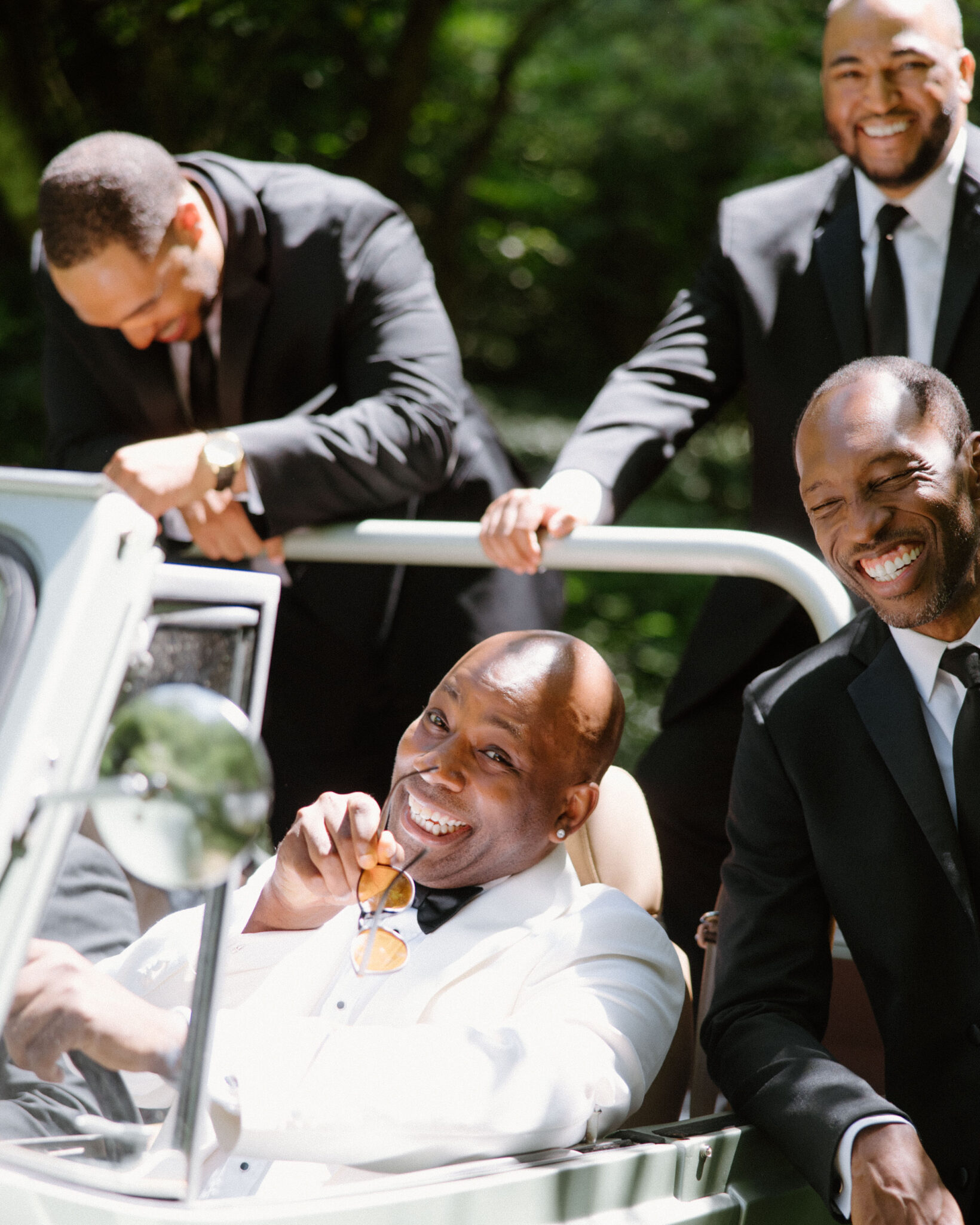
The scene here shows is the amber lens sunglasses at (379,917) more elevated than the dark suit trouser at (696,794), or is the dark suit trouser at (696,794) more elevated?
the amber lens sunglasses at (379,917)

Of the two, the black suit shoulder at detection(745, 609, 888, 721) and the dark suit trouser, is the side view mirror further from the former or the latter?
the dark suit trouser

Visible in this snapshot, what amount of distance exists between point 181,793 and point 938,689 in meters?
1.25

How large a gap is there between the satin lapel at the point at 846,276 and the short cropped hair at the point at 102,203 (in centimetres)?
124

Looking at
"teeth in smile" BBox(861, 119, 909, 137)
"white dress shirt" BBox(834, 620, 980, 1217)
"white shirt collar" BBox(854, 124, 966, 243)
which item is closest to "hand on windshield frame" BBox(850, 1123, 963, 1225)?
"white dress shirt" BBox(834, 620, 980, 1217)

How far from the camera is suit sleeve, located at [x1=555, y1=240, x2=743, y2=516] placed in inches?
112

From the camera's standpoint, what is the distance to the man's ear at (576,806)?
7.14ft

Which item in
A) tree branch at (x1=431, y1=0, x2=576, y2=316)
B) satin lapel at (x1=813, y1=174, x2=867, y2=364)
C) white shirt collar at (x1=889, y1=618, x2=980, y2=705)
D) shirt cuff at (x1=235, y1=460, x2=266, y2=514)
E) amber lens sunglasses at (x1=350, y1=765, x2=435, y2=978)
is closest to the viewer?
amber lens sunglasses at (x1=350, y1=765, x2=435, y2=978)

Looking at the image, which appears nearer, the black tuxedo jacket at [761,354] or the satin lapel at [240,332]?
the black tuxedo jacket at [761,354]

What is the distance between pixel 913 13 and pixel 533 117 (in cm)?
864

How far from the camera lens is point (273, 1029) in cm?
178

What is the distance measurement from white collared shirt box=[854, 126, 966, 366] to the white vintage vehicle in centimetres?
157

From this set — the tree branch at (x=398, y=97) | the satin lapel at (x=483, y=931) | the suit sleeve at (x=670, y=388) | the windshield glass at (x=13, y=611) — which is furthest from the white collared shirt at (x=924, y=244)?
the tree branch at (x=398, y=97)

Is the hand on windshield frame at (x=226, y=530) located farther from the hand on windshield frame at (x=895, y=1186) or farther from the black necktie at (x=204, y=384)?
the hand on windshield frame at (x=895, y=1186)

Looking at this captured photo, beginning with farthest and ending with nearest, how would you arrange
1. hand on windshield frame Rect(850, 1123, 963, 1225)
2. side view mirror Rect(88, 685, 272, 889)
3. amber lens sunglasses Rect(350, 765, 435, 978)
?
amber lens sunglasses Rect(350, 765, 435, 978)
hand on windshield frame Rect(850, 1123, 963, 1225)
side view mirror Rect(88, 685, 272, 889)
